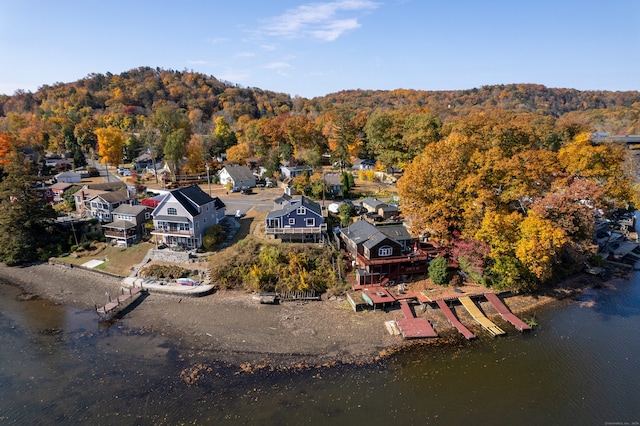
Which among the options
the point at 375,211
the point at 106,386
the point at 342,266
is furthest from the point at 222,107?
the point at 106,386

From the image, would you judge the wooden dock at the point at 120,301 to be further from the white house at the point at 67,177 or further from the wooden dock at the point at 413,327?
the white house at the point at 67,177

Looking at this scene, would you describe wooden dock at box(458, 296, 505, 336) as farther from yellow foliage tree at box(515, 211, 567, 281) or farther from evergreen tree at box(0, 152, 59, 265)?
evergreen tree at box(0, 152, 59, 265)

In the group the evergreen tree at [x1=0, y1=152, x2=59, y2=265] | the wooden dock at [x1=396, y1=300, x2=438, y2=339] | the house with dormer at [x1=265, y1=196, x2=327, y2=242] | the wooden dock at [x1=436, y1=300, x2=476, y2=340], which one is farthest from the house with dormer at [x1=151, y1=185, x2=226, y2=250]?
the wooden dock at [x1=436, y1=300, x2=476, y2=340]

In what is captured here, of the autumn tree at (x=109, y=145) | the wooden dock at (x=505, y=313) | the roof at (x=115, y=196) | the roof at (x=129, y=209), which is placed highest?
the autumn tree at (x=109, y=145)

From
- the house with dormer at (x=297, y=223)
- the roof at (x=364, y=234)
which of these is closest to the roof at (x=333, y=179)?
the house with dormer at (x=297, y=223)

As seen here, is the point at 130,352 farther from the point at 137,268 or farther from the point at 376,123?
the point at 376,123

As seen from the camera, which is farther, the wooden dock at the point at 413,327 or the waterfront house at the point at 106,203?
the waterfront house at the point at 106,203
